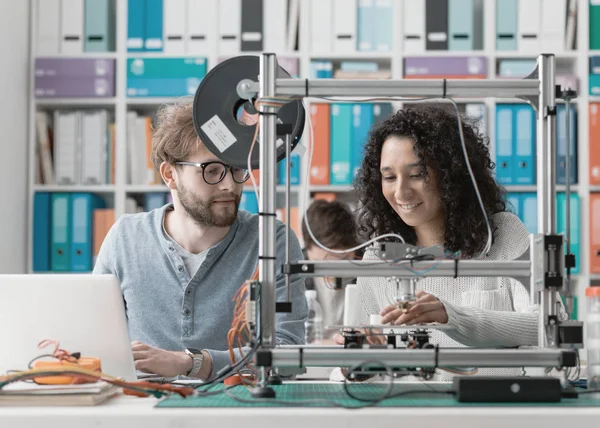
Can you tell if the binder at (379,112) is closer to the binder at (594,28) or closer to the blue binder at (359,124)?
the blue binder at (359,124)

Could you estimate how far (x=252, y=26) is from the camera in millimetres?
3818

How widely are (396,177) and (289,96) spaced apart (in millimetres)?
732

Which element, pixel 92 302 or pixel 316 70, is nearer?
pixel 92 302

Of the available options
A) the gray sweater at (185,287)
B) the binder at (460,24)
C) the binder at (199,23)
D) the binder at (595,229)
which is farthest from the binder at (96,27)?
the binder at (595,229)

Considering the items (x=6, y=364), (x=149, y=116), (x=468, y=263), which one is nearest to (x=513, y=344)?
(x=468, y=263)

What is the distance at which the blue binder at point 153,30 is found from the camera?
3828 mm

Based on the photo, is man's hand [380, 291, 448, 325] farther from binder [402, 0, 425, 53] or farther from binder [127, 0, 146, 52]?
binder [127, 0, 146, 52]

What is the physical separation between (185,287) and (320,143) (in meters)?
1.79

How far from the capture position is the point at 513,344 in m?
1.71

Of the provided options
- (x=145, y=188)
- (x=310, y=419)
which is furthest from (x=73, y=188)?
(x=310, y=419)

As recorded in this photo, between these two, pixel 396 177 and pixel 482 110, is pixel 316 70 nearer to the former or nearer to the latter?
pixel 482 110

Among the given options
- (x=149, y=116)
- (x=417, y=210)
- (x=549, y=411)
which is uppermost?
(x=149, y=116)

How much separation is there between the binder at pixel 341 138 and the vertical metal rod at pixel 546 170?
231 cm

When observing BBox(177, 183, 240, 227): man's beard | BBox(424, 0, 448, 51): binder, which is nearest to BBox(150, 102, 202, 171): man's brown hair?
BBox(177, 183, 240, 227): man's beard
